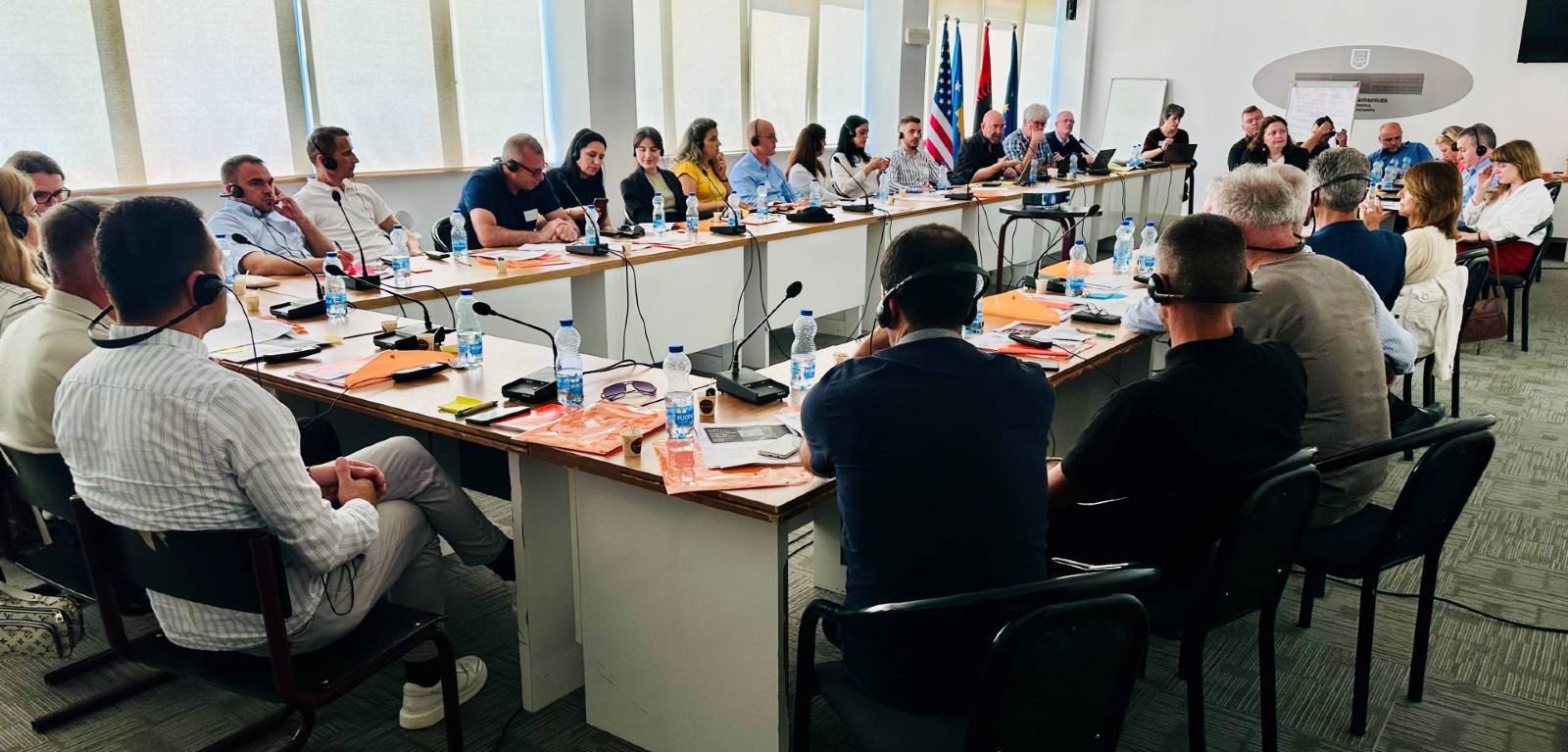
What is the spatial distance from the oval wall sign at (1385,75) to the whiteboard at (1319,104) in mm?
90

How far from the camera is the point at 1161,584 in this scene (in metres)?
1.96

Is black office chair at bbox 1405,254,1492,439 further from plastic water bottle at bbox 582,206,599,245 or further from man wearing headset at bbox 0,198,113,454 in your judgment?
man wearing headset at bbox 0,198,113,454

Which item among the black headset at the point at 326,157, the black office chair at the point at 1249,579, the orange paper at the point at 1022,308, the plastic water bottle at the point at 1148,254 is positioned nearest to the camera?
the black office chair at the point at 1249,579

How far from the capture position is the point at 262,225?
4.02 metres

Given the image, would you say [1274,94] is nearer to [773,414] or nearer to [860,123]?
[860,123]

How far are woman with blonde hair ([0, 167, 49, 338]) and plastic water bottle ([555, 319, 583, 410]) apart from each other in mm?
1344

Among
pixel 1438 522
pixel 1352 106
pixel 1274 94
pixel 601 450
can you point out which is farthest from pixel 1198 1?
pixel 601 450

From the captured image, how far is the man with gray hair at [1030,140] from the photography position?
8.37 metres

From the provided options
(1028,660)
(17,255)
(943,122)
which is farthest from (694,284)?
(943,122)

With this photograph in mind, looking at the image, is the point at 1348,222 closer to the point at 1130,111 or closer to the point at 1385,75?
the point at 1385,75

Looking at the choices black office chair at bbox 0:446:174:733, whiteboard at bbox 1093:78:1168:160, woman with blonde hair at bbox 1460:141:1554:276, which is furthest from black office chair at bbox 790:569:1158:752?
whiteboard at bbox 1093:78:1168:160

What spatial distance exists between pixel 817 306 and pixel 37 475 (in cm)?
387

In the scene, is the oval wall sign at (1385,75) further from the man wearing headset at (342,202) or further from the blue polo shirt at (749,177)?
the man wearing headset at (342,202)

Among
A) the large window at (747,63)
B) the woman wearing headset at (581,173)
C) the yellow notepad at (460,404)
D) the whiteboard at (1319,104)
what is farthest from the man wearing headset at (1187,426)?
the whiteboard at (1319,104)
